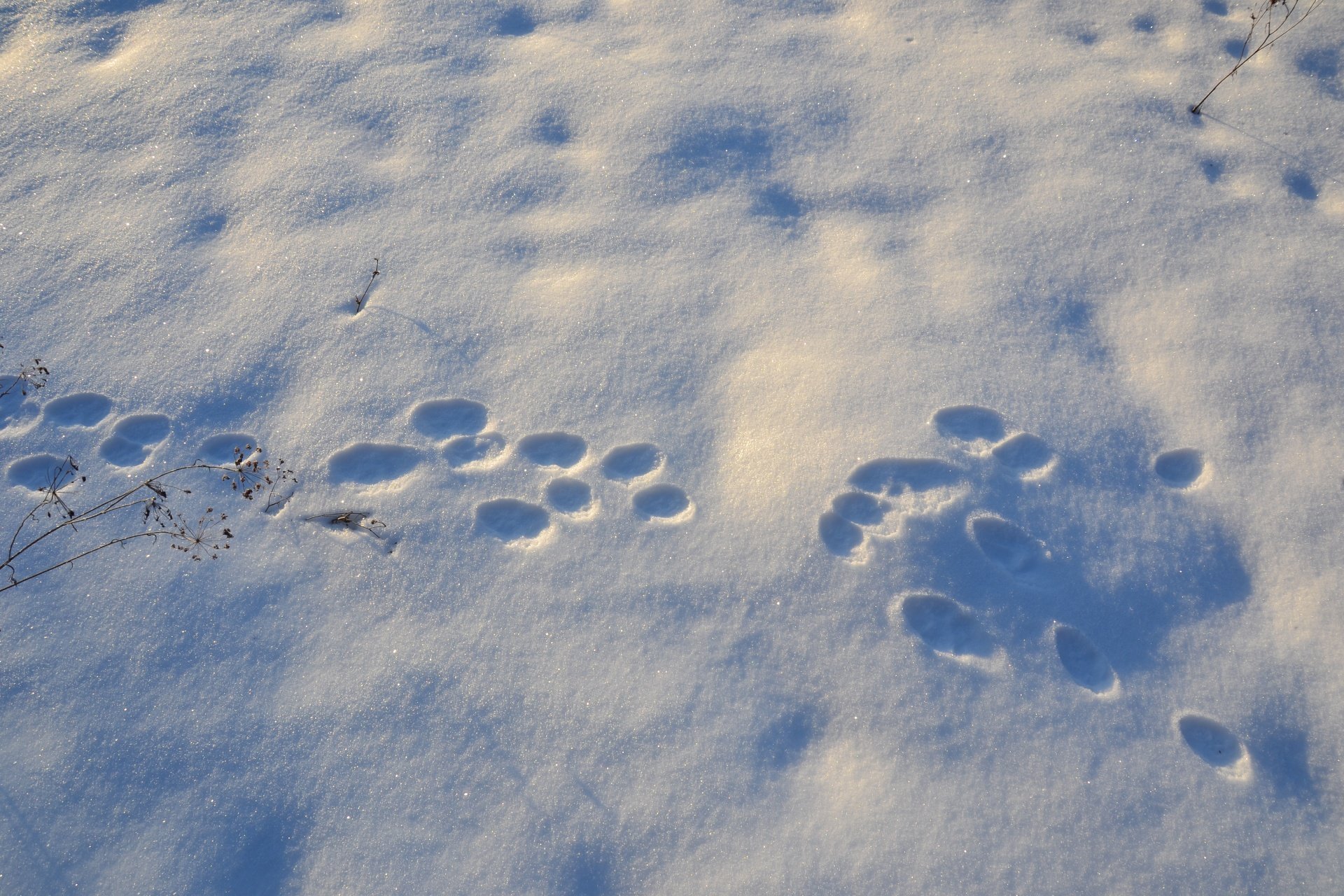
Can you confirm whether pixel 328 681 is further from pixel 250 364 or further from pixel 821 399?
pixel 821 399

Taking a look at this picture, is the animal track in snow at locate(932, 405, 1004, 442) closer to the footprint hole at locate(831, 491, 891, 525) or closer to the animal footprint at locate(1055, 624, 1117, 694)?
the footprint hole at locate(831, 491, 891, 525)

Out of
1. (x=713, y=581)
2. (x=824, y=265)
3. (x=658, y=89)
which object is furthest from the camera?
(x=658, y=89)

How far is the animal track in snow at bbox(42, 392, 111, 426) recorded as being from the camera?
2.02 m

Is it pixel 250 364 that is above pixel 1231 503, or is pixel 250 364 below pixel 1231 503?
above

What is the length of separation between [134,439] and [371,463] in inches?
23.1

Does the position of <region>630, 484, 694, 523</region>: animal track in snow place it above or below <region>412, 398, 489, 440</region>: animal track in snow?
below

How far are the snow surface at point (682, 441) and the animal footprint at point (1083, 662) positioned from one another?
0.01 m

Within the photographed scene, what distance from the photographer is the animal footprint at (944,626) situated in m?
1.69

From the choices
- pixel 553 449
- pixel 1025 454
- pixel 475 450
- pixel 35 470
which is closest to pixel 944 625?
pixel 1025 454

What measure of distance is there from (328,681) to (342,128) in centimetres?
173

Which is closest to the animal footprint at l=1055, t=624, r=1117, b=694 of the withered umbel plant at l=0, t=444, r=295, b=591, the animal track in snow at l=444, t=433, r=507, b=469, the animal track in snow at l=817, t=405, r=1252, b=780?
the animal track in snow at l=817, t=405, r=1252, b=780

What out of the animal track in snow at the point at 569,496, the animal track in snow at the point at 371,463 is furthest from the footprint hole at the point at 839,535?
the animal track in snow at the point at 371,463

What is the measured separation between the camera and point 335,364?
2.09m

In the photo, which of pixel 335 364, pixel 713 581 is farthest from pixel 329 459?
pixel 713 581
